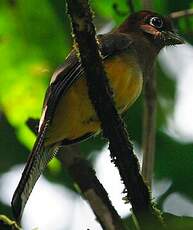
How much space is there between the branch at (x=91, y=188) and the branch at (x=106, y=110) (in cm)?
12

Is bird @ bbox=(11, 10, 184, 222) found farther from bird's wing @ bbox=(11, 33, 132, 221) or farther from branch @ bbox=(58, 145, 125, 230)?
branch @ bbox=(58, 145, 125, 230)

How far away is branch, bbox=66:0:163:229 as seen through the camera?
111 inches

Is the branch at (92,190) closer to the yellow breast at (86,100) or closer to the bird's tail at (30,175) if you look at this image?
the bird's tail at (30,175)

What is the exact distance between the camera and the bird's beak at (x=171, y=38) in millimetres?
5494

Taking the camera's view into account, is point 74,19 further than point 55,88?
No

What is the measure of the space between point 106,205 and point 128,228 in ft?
2.13

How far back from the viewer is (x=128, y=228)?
258 cm

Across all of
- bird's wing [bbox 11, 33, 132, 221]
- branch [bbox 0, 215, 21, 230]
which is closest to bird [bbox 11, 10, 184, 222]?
bird's wing [bbox 11, 33, 132, 221]

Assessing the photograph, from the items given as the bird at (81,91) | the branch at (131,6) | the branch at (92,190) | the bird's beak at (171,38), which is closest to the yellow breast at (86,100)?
the bird at (81,91)

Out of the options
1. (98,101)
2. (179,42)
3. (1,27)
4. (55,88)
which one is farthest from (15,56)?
(98,101)

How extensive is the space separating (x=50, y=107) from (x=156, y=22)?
5.67 feet

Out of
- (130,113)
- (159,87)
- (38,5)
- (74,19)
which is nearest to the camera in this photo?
(74,19)

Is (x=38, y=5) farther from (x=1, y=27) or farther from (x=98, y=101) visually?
(x=98, y=101)

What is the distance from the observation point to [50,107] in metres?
4.07
